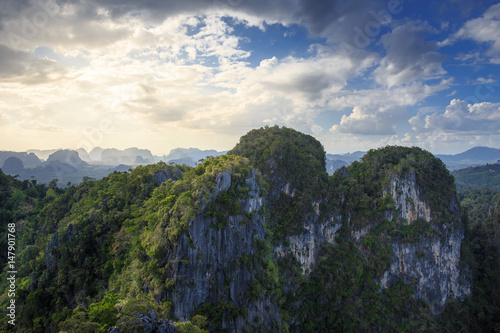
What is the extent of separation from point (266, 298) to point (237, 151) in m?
23.1

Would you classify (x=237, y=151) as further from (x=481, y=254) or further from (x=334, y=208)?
(x=481, y=254)

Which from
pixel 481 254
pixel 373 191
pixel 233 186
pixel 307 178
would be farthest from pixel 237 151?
pixel 481 254

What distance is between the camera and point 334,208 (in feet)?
116

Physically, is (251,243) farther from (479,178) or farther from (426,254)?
(479,178)

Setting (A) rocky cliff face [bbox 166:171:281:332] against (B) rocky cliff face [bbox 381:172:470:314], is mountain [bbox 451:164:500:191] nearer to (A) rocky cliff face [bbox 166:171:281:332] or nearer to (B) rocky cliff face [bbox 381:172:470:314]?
(B) rocky cliff face [bbox 381:172:470:314]

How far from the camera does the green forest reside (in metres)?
18.0

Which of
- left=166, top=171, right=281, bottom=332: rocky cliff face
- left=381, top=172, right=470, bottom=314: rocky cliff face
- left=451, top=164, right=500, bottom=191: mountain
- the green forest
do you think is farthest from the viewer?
left=451, top=164, right=500, bottom=191: mountain

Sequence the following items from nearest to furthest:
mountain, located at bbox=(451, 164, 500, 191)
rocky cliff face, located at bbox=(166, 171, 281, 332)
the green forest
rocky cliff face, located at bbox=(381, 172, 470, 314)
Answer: rocky cliff face, located at bbox=(166, 171, 281, 332) → the green forest → rocky cliff face, located at bbox=(381, 172, 470, 314) → mountain, located at bbox=(451, 164, 500, 191)

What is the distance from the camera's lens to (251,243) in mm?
20766

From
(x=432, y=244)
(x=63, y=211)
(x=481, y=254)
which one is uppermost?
(x=63, y=211)

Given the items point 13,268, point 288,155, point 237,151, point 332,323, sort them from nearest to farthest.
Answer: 1. point 13,268
2. point 332,323
3. point 288,155
4. point 237,151

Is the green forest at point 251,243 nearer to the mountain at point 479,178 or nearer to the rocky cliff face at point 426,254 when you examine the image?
the rocky cliff face at point 426,254

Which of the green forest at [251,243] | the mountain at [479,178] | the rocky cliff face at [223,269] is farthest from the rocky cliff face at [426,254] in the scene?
the mountain at [479,178]

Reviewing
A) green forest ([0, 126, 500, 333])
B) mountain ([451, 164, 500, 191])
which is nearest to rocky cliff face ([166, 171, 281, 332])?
green forest ([0, 126, 500, 333])
